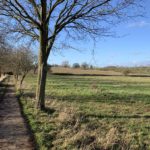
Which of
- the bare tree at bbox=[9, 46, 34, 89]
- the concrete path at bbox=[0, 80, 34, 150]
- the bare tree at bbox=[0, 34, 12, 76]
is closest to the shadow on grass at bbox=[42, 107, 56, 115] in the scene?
the concrete path at bbox=[0, 80, 34, 150]

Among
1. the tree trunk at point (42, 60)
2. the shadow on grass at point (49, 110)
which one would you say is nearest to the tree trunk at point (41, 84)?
the tree trunk at point (42, 60)

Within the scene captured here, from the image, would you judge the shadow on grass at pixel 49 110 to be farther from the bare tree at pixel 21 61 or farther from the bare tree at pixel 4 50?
the bare tree at pixel 21 61

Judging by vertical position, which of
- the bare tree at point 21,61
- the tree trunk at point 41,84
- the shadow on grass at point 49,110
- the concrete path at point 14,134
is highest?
the bare tree at point 21,61

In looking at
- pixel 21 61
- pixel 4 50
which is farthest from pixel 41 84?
pixel 21 61

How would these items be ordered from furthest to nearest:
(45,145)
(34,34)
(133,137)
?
(34,34), (133,137), (45,145)

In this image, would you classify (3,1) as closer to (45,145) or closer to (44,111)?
(44,111)

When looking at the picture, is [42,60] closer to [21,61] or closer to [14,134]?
[14,134]

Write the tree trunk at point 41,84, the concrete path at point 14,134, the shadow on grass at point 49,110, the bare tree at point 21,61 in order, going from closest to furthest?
the concrete path at point 14,134
the shadow on grass at point 49,110
the tree trunk at point 41,84
the bare tree at point 21,61

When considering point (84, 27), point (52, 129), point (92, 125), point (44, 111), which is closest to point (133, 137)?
point (92, 125)

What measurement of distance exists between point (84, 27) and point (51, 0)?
2064mm

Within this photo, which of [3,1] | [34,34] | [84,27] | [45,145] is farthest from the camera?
[34,34]

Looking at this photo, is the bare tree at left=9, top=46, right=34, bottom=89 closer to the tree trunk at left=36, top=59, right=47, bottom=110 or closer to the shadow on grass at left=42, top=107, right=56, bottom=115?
the tree trunk at left=36, top=59, right=47, bottom=110

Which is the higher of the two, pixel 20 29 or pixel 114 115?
pixel 20 29

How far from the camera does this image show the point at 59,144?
870 cm
